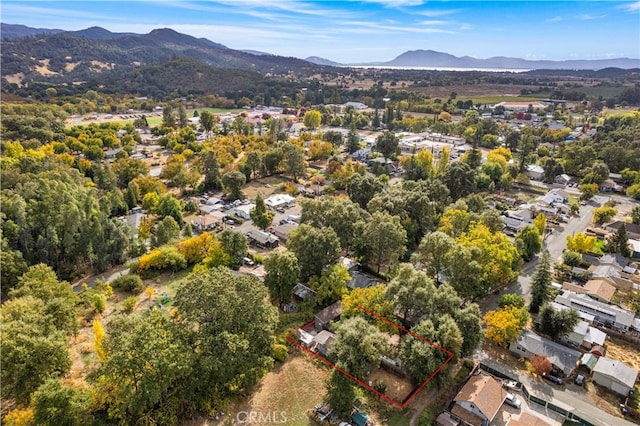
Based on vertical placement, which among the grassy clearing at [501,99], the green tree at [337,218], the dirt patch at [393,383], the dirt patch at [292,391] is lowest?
the dirt patch at [292,391]

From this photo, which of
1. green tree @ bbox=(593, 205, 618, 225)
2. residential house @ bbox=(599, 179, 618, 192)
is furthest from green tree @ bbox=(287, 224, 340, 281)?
residential house @ bbox=(599, 179, 618, 192)

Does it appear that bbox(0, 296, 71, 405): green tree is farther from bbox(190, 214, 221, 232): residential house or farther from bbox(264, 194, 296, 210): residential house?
bbox(264, 194, 296, 210): residential house

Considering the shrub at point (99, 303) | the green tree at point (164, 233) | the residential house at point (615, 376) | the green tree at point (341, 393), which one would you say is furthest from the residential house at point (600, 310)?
the green tree at point (164, 233)

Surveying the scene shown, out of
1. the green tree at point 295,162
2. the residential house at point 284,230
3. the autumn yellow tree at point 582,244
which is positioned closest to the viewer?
the autumn yellow tree at point 582,244

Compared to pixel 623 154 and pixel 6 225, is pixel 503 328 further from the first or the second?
pixel 623 154

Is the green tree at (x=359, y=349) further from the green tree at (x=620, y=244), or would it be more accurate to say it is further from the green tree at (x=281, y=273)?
the green tree at (x=620, y=244)

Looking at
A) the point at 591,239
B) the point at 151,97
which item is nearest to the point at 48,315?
the point at 591,239

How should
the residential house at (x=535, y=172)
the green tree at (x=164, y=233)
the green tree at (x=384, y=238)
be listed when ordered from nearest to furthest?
the green tree at (x=384, y=238) → the green tree at (x=164, y=233) → the residential house at (x=535, y=172)

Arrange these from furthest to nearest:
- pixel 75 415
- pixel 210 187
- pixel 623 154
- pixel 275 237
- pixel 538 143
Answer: pixel 538 143
pixel 623 154
pixel 210 187
pixel 275 237
pixel 75 415
